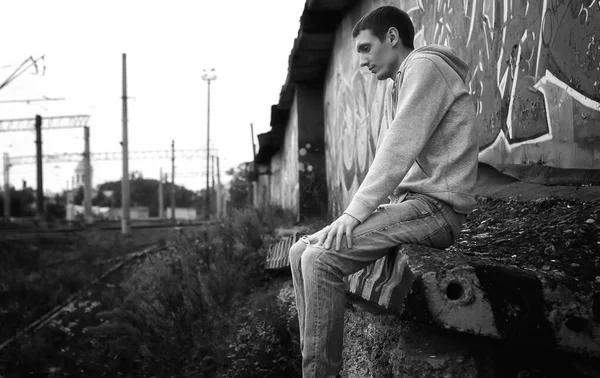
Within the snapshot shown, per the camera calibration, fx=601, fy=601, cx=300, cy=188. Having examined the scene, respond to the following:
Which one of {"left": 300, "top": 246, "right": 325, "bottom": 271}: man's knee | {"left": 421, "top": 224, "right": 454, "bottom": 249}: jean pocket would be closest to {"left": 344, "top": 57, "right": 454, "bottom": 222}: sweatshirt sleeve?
{"left": 300, "top": 246, "right": 325, "bottom": 271}: man's knee

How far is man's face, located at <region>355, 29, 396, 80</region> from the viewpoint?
281 cm

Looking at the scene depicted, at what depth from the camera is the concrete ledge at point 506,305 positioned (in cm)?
218

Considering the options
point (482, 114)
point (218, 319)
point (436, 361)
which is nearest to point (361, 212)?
point (436, 361)

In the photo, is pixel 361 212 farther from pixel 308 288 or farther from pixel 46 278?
pixel 46 278

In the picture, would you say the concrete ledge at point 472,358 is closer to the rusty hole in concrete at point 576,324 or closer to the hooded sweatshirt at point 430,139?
the rusty hole in concrete at point 576,324

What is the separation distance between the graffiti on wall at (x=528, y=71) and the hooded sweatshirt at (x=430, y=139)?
1.05 ft

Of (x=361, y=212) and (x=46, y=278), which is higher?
(x=361, y=212)

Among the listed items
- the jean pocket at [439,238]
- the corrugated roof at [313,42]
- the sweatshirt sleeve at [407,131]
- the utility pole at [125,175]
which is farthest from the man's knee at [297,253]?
the utility pole at [125,175]

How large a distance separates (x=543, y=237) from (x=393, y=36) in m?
1.24

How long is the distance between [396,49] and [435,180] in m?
0.68

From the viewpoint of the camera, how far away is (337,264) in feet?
8.05

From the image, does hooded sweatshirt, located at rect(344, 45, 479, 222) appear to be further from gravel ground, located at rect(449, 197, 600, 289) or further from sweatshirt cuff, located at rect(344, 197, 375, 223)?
gravel ground, located at rect(449, 197, 600, 289)

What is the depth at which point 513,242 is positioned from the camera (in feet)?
10.0

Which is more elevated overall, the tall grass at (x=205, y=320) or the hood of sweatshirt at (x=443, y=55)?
the hood of sweatshirt at (x=443, y=55)
